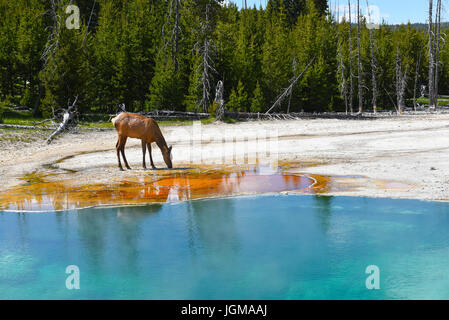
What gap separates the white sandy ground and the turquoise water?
1.97 m

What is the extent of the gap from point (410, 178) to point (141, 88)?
2639 centimetres

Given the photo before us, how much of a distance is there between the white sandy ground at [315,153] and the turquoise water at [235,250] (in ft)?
6.45

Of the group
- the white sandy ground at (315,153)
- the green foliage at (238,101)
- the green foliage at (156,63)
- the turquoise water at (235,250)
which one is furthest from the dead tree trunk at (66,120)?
the turquoise water at (235,250)

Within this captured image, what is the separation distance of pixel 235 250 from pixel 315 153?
1088cm

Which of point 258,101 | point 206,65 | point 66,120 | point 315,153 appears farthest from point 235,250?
point 258,101

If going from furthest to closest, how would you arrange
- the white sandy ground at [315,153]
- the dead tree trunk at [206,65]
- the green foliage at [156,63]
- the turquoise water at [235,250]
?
the dead tree trunk at [206,65] < the green foliage at [156,63] < the white sandy ground at [315,153] < the turquoise water at [235,250]

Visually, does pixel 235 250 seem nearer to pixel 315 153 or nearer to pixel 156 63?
pixel 315 153

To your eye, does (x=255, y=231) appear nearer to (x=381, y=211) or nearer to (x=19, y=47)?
(x=381, y=211)

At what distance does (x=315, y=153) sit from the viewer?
816 inches

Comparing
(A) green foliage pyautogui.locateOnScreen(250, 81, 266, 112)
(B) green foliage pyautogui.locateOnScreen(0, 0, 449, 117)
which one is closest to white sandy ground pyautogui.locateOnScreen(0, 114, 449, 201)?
(B) green foliage pyautogui.locateOnScreen(0, 0, 449, 117)

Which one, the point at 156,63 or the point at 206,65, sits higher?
the point at 156,63

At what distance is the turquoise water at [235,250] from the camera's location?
8.91 m

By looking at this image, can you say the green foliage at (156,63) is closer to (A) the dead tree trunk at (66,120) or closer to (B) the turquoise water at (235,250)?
(A) the dead tree trunk at (66,120)

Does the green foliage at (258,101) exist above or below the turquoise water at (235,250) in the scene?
above
